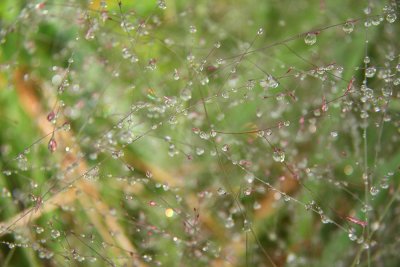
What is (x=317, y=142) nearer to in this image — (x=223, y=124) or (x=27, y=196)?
(x=223, y=124)

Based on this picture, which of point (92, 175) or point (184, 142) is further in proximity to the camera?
point (184, 142)

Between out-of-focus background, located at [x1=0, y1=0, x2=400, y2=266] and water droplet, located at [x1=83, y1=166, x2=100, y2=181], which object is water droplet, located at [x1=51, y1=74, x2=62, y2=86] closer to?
out-of-focus background, located at [x1=0, y1=0, x2=400, y2=266]

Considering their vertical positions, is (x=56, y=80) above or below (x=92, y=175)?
above

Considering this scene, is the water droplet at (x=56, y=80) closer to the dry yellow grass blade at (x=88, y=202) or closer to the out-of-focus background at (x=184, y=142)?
the out-of-focus background at (x=184, y=142)

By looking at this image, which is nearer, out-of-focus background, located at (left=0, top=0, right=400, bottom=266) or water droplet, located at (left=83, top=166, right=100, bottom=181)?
water droplet, located at (left=83, top=166, right=100, bottom=181)

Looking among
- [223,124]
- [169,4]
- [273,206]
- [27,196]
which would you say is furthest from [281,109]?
[27,196]

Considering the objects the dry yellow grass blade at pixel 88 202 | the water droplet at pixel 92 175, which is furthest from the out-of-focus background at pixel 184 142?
the water droplet at pixel 92 175

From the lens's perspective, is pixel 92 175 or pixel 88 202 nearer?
pixel 92 175

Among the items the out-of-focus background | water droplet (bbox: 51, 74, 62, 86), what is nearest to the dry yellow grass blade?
the out-of-focus background
